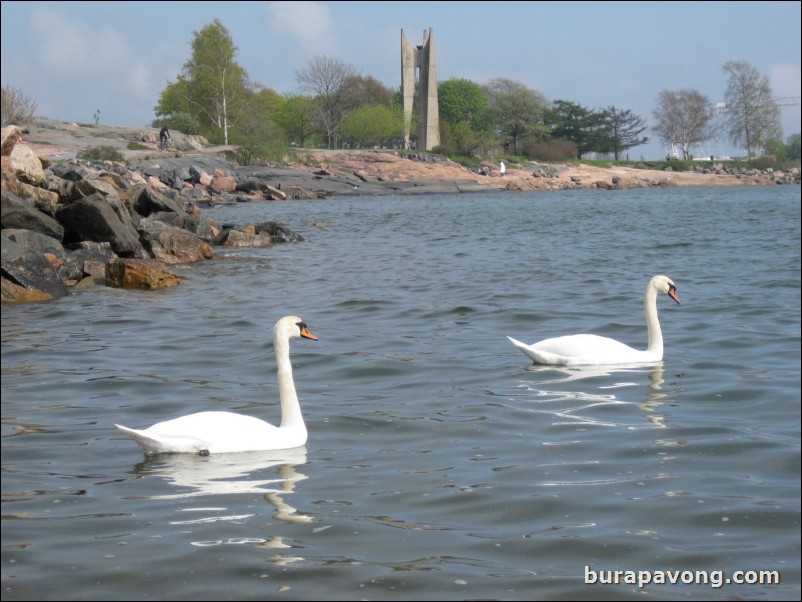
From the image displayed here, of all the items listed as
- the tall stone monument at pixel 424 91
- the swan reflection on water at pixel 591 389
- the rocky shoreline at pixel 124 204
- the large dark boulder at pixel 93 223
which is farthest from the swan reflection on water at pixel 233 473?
the tall stone monument at pixel 424 91

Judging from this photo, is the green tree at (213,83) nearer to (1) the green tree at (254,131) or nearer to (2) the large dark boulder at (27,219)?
(1) the green tree at (254,131)

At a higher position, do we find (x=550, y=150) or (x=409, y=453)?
(x=550, y=150)

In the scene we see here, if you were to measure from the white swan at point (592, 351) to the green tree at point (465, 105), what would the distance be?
329ft

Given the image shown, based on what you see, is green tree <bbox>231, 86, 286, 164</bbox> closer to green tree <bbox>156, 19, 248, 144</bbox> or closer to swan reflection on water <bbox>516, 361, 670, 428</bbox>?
green tree <bbox>156, 19, 248, 144</bbox>

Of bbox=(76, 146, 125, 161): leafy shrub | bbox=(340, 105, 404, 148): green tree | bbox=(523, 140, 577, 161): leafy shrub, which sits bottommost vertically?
bbox=(76, 146, 125, 161): leafy shrub

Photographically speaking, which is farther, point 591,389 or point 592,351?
point 592,351

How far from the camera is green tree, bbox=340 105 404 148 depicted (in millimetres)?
90562

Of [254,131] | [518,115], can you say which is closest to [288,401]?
[254,131]

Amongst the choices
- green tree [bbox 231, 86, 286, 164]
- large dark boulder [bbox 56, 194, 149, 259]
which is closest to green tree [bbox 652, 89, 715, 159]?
green tree [bbox 231, 86, 286, 164]

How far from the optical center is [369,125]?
90.6m

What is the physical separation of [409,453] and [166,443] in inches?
63.5

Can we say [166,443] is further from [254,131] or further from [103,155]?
[254,131]

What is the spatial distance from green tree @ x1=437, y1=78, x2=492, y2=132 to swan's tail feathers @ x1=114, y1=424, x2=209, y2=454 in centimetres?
10353

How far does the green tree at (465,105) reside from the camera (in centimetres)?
10944
